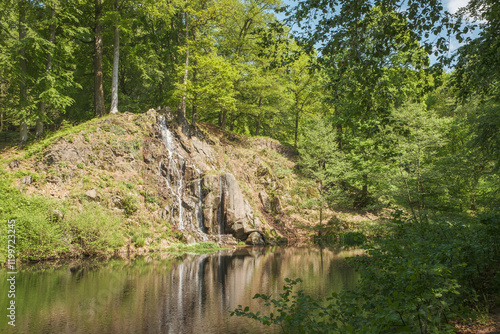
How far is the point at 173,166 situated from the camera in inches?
747

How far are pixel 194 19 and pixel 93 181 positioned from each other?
45.2 feet

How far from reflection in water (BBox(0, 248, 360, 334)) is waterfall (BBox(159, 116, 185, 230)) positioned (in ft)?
17.1

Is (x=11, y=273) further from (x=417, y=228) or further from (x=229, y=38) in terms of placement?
(x=229, y=38)

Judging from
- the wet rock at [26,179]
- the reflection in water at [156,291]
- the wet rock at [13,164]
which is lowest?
the reflection in water at [156,291]

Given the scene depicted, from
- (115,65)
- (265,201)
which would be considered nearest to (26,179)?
(115,65)

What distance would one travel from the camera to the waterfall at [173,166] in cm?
1794

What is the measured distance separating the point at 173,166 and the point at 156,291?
11.4 m

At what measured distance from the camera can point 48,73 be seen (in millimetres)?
16984

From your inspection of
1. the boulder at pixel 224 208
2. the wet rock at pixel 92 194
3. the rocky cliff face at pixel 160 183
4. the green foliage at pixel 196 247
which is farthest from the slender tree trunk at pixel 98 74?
the green foliage at pixel 196 247

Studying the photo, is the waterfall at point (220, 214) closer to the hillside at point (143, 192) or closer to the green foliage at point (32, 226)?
the hillside at point (143, 192)

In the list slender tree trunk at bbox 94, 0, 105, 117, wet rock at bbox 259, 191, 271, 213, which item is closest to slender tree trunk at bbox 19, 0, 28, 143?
slender tree trunk at bbox 94, 0, 105, 117

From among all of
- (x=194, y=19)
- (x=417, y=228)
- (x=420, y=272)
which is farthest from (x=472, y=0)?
(x=194, y=19)

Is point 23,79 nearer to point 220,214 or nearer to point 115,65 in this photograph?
point 115,65

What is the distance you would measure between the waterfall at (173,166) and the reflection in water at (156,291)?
5.22 meters
